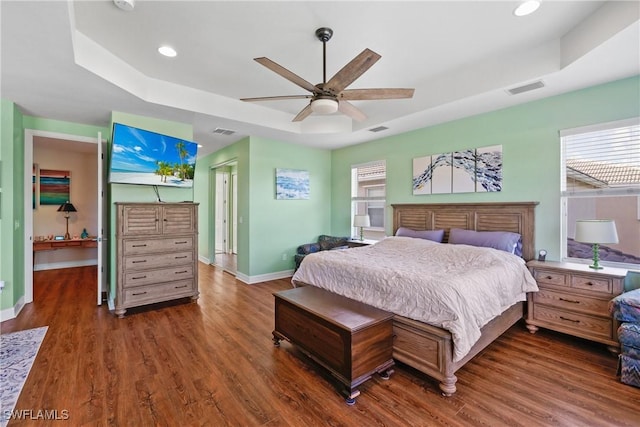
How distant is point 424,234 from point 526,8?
2.81m

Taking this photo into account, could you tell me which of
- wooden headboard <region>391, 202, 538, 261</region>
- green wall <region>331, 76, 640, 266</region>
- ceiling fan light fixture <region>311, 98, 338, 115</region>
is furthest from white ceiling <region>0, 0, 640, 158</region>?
wooden headboard <region>391, 202, 538, 261</region>

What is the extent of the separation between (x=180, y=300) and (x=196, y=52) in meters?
3.37

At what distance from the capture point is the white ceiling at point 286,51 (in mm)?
2305

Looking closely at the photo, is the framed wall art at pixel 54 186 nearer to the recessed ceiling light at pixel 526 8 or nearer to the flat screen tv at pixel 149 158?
the flat screen tv at pixel 149 158

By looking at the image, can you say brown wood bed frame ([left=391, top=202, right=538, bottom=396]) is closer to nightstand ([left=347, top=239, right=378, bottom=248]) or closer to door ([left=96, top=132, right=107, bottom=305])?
nightstand ([left=347, top=239, right=378, bottom=248])

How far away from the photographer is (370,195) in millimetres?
5723

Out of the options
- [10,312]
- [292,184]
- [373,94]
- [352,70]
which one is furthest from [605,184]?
[10,312]

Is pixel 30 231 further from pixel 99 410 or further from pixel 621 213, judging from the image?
pixel 621 213

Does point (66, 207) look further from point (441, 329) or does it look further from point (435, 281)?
point (441, 329)

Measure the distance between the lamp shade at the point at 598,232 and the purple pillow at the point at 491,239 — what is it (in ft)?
2.19

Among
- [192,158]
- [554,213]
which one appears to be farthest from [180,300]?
[554,213]

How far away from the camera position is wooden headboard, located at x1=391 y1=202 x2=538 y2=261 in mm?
3555

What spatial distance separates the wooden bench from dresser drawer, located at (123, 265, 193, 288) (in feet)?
6.85

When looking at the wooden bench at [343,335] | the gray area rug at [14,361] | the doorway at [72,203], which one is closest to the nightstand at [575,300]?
the wooden bench at [343,335]
